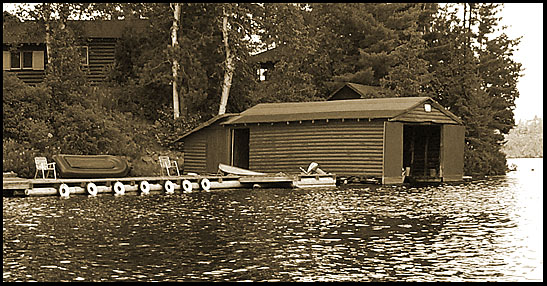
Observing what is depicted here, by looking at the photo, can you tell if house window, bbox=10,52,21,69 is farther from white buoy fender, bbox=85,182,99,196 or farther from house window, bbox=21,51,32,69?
white buoy fender, bbox=85,182,99,196

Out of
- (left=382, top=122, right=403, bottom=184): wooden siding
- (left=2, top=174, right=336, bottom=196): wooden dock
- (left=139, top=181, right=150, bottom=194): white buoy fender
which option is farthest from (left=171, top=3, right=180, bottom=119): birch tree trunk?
(left=139, top=181, right=150, bottom=194): white buoy fender

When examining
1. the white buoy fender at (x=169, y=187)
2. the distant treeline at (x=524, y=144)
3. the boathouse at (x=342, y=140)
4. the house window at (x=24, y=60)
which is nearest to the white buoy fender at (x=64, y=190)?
the white buoy fender at (x=169, y=187)

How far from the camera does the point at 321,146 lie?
36938 millimetres

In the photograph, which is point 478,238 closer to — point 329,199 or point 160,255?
point 160,255

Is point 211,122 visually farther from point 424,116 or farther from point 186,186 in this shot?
point 424,116

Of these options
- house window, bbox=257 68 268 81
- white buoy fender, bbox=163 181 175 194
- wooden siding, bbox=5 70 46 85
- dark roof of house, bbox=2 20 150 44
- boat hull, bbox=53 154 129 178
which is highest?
dark roof of house, bbox=2 20 150 44

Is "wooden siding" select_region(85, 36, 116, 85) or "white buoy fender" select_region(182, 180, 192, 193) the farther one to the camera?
"wooden siding" select_region(85, 36, 116, 85)

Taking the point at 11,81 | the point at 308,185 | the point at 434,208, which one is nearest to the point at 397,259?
the point at 434,208

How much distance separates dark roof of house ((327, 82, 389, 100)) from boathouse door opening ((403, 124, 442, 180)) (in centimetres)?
678

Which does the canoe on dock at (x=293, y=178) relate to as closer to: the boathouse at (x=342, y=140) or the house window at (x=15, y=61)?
the boathouse at (x=342, y=140)

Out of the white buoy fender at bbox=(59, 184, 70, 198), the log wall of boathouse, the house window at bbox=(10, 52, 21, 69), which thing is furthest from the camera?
the house window at bbox=(10, 52, 21, 69)

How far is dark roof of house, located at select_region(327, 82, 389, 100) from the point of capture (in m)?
47.9

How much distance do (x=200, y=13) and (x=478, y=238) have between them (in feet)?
110

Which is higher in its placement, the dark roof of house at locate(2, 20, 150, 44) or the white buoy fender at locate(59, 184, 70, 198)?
the dark roof of house at locate(2, 20, 150, 44)
